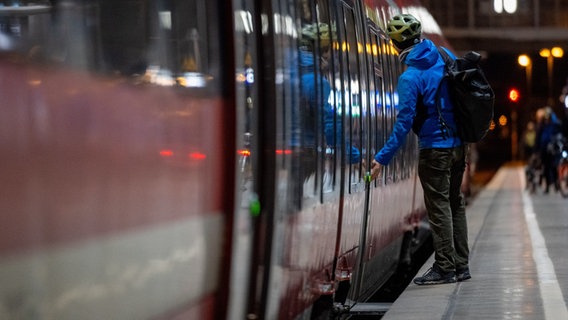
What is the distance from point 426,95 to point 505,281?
150cm

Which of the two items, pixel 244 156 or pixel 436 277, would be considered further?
pixel 436 277

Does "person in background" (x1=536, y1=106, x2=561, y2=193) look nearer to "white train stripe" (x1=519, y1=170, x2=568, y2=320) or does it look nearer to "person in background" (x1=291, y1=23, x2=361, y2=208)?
"white train stripe" (x1=519, y1=170, x2=568, y2=320)

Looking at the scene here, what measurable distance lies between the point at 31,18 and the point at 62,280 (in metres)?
0.70

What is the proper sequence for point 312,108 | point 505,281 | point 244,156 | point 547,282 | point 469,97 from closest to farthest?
point 244,156 < point 312,108 < point 469,97 < point 547,282 < point 505,281

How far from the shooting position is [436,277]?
31.2 ft

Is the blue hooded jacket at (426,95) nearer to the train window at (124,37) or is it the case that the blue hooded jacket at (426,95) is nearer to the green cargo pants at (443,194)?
the green cargo pants at (443,194)

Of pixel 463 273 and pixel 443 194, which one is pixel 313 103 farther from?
pixel 463 273

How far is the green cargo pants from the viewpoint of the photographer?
912 cm

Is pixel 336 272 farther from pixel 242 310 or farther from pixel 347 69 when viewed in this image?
pixel 242 310

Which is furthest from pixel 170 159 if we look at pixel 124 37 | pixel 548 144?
pixel 548 144

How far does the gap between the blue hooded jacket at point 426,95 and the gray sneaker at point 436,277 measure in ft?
3.07

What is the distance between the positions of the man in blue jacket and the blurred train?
117 centimetres

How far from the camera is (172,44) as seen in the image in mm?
4625

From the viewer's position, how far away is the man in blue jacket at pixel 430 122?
29.2 feet
